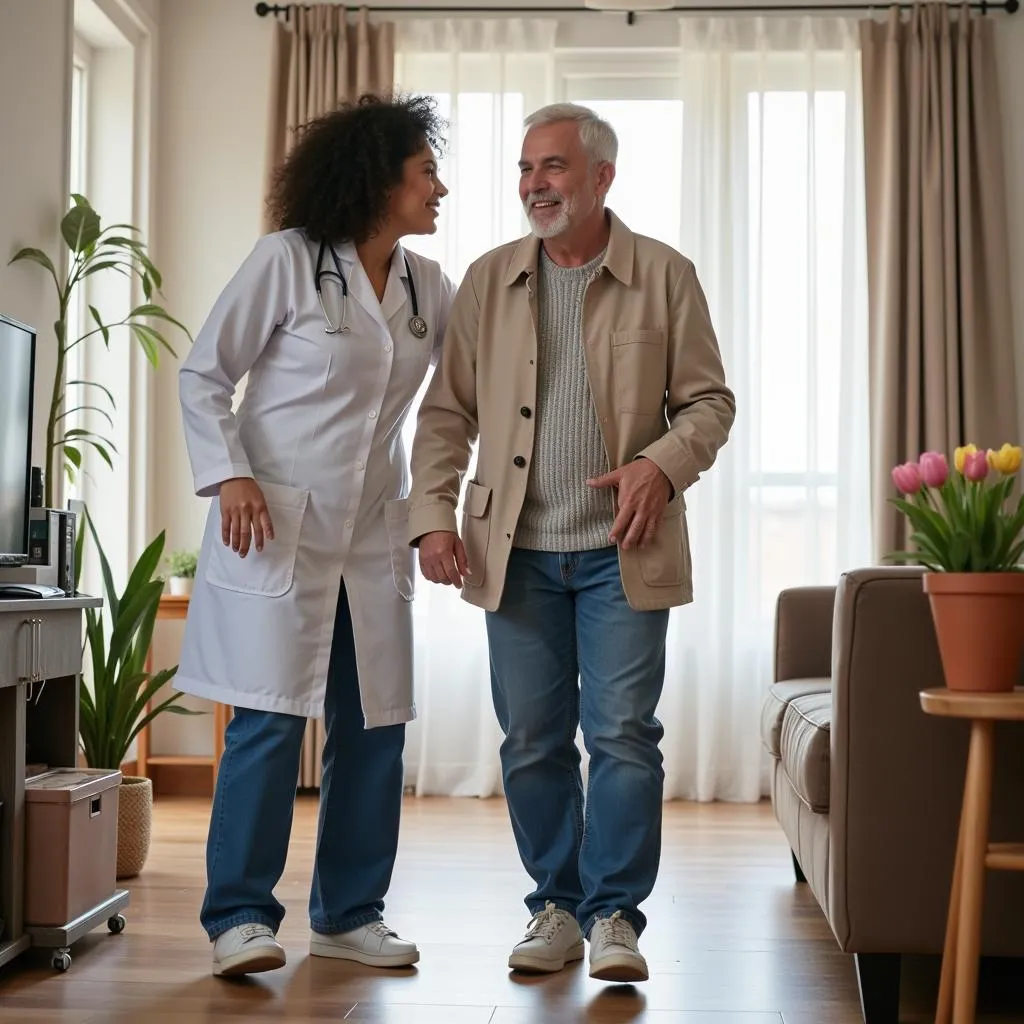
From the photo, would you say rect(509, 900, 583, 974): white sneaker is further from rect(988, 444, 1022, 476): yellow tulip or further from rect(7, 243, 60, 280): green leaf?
rect(7, 243, 60, 280): green leaf

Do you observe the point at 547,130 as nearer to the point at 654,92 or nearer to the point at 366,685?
the point at 366,685

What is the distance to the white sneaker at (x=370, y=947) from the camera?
2.31 metres

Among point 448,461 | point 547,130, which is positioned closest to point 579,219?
point 547,130

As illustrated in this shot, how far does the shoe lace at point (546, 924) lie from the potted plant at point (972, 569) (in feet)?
2.83

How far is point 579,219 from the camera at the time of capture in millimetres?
2303

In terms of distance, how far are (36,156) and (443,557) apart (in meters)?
1.94

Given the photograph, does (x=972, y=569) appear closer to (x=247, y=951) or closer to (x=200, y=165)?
(x=247, y=951)

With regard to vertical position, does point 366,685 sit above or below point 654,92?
below

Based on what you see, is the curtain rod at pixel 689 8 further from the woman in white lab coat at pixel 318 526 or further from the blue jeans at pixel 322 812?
the blue jeans at pixel 322 812

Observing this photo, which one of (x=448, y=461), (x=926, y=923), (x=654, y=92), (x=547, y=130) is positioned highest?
(x=654, y=92)

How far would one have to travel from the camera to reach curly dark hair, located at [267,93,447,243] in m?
2.33

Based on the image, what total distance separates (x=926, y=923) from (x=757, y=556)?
98.7 inches

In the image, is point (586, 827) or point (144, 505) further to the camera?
point (144, 505)

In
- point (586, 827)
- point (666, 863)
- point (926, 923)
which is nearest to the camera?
point (926, 923)
